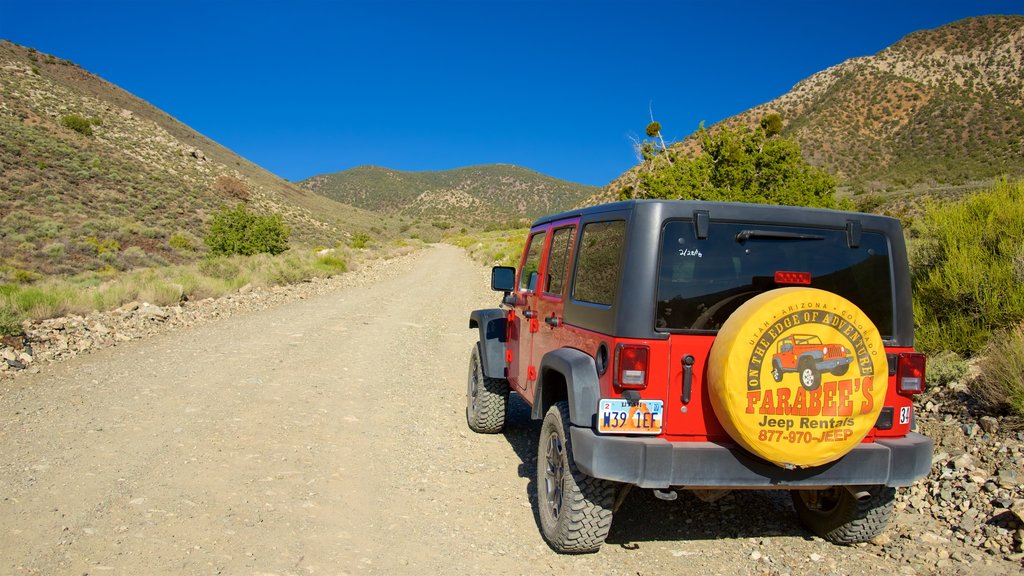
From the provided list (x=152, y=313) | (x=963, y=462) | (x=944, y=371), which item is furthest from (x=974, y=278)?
(x=152, y=313)

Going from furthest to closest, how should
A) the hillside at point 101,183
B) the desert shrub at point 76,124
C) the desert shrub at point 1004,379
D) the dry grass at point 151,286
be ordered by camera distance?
the desert shrub at point 76,124 < the hillside at point 101,183 < the dry grass at point 151,286 < the desert shrub at point 1004,379

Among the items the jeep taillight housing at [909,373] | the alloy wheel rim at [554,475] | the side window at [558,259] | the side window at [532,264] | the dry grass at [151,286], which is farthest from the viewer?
the dry grass at [151,286]

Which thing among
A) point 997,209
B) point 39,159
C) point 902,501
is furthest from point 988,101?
point 39,159

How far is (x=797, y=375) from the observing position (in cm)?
318

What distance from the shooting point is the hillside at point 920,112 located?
39.0m

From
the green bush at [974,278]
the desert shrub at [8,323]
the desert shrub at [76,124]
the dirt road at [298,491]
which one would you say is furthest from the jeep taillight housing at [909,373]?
the desert shrub at [76,124]

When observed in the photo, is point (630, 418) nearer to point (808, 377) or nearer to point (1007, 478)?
point (808, 377)

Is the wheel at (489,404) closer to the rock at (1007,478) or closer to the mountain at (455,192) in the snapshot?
the rock at (1007,478)

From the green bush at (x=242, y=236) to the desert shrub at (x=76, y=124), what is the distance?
71.8 ft

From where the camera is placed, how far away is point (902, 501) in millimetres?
4684

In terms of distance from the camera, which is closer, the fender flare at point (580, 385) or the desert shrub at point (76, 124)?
the fender flare at point (580, 385)

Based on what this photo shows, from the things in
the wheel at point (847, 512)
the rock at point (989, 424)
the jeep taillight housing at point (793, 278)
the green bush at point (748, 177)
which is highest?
the green bush at point (748, 177)

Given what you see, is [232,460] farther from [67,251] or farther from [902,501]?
[67,251]

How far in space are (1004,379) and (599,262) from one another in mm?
3614
